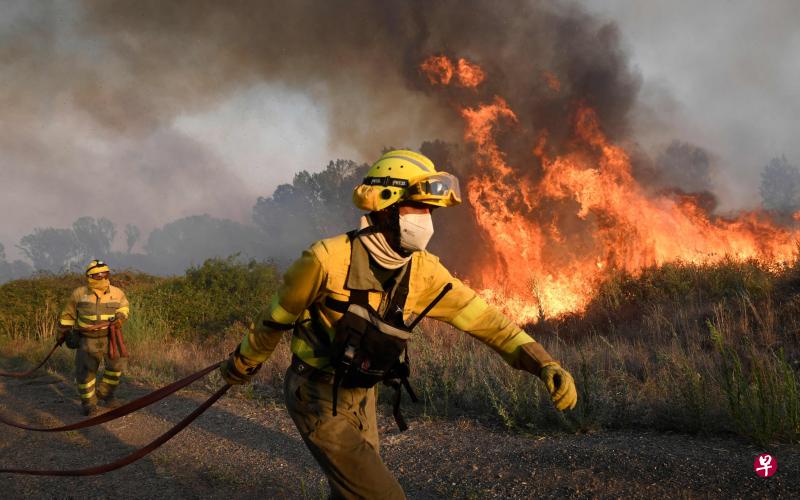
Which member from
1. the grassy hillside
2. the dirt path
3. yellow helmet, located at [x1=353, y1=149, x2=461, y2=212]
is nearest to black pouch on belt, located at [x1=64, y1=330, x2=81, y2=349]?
the dirt path

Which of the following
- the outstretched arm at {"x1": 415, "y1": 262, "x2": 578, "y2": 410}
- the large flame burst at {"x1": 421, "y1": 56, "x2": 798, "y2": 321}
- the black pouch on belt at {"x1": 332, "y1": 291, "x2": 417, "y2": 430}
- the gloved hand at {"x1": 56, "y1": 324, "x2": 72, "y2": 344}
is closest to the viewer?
the black pouch on belt at {"x1": 332, "y1": 291, "x2": 417, "y2": 430}

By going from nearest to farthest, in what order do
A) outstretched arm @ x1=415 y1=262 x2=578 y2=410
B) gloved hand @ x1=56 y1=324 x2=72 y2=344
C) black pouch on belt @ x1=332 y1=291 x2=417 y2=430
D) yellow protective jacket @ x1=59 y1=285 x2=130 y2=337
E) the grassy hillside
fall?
black pouch on belt @ x1=332 y1=291 x2=417 y2=430, outstretched arm @ x1=415 y1=262 x2=578 y2=410, the grassy hillside, yellow protective jacket @ x1=59 y1=285 x2=130 y2=337, gloved hand @ x1=56 y1=324 x2=72 y2=344

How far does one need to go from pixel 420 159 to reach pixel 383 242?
50 cm

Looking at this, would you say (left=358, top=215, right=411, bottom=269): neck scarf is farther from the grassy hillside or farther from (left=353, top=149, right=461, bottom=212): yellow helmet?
the grassy hillside

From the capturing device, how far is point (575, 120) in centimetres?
2000

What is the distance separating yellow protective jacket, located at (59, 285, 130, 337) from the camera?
7184mm

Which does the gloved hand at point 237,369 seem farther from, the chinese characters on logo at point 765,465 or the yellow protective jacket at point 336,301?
the chinese characters on logo at point 765,465

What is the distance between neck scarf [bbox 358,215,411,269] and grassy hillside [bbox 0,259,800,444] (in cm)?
298

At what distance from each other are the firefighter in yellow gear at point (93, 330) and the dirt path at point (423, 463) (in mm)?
1091

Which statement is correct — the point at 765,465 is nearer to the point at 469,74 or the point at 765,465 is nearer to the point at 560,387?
the point at 560,387

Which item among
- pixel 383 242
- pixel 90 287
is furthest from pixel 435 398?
pixel 90 287

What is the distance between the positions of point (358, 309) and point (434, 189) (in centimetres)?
67

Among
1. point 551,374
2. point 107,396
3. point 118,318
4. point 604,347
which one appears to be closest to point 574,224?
point 604,347

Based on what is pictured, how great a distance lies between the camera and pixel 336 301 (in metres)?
2.34
